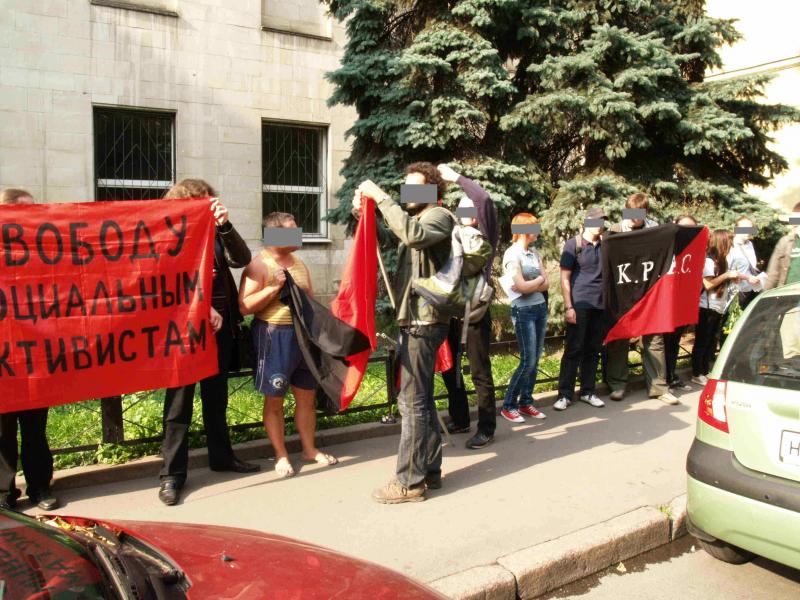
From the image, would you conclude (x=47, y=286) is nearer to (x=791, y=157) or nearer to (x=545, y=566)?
(x=545, y=566)

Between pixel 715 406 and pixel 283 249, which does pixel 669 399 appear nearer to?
pixel 715 406

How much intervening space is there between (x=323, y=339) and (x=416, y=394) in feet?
2.71

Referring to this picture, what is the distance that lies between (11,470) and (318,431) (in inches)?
93.2

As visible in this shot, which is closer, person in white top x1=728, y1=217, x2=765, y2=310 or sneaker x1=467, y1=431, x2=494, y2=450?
sneaker x1=467, y1=431, x2=494, y2=450

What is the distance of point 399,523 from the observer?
14.5ft

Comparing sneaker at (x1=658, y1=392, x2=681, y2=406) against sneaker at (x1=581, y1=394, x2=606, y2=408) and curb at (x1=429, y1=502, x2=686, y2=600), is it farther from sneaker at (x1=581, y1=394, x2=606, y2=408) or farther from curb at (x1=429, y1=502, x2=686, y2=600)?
curb at (x1=429, y1=502, x2=686, y2=600)

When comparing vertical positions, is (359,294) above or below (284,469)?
above

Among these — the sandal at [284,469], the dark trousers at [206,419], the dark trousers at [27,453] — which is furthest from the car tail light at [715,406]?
the dark trousers at [27,453]

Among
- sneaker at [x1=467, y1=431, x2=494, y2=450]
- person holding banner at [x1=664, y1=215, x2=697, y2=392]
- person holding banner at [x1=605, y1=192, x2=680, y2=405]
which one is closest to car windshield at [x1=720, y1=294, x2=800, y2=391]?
sneaker at [x1=467, y1=431, x2=494, y2=450]

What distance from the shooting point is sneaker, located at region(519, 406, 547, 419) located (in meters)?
7.00

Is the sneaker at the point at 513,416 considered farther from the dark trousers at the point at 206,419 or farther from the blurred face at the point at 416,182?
the blurred face at the point at 416,182

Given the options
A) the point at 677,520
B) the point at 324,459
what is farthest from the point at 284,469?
the point at 677,520

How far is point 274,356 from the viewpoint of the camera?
5172 mm

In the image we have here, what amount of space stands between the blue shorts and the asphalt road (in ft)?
7.52
